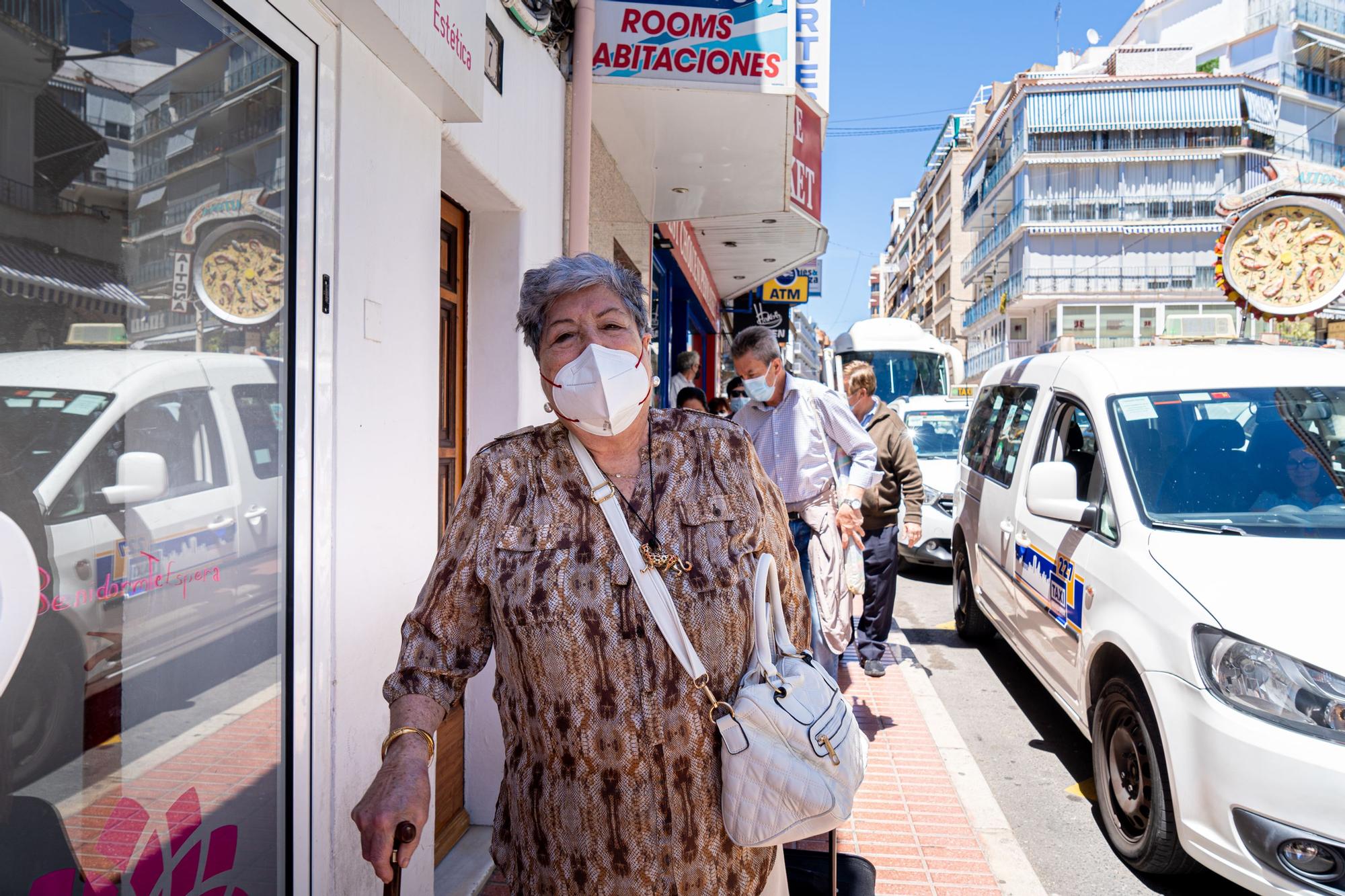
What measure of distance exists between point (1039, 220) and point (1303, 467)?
188 ft

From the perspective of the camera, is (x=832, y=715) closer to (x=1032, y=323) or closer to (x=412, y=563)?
(x=412, y=563)

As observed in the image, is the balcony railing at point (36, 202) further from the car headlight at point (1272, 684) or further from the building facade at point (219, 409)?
the car headlight at point (1272, 684)

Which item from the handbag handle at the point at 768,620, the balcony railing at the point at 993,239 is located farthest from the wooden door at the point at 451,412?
the balcony railing at the point at 993,239

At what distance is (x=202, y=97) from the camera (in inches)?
75.1

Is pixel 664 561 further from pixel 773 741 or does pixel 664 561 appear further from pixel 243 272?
pixel 243 272

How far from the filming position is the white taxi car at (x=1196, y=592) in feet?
9.41

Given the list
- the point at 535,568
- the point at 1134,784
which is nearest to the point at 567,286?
the point at 535,568

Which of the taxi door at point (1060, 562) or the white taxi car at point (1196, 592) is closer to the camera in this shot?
the white taxi car at point (1196, 592)

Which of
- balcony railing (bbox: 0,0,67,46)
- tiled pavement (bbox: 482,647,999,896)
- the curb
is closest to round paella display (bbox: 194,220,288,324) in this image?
balcony railing (bbox: 0,0,67,46)

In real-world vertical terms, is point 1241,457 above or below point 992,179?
below

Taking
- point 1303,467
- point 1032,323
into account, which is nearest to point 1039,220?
point 1032,323

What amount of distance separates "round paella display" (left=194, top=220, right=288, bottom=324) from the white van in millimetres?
111

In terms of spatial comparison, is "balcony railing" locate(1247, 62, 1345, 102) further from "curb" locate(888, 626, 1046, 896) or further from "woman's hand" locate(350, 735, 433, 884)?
"woman's hand" locate(350, 735, 433, 884)

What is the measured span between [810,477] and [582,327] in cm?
315
